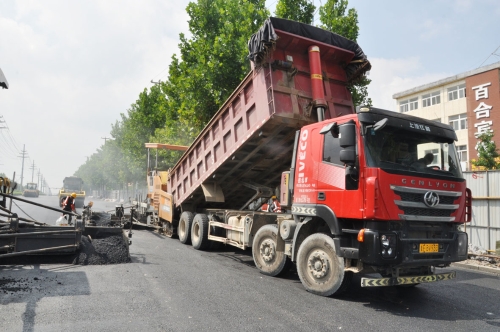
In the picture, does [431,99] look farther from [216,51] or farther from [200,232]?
[200,232]

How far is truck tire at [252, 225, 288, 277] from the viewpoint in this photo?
692 centimetres

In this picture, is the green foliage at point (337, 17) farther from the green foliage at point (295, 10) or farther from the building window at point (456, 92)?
the building window at point (456, 92)

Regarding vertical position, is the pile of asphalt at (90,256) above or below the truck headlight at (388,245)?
below

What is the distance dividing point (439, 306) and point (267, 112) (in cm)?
401

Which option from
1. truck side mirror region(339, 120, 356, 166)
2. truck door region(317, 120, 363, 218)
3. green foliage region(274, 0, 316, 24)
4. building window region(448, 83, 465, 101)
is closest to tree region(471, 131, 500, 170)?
green foliage region(274, 0, 316, 24)

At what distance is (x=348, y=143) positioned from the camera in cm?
521

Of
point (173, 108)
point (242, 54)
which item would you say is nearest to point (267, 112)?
point (242, 54)

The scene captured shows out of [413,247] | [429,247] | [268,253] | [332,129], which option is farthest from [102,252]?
[429,247]

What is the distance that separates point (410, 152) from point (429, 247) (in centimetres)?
132

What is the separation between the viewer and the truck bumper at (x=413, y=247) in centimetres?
496

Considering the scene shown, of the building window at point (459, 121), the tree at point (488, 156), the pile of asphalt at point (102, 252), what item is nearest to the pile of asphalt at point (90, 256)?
the pile of asphalt at point (102, 252)

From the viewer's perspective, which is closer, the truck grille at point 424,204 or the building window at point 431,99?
the truck grille at point 424,204

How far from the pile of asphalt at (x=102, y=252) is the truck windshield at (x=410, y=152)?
17.1ft

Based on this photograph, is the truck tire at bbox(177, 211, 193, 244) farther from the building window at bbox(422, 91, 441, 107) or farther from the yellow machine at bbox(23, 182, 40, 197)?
the yellow machine at bbox(23, 182, 40, 197)
